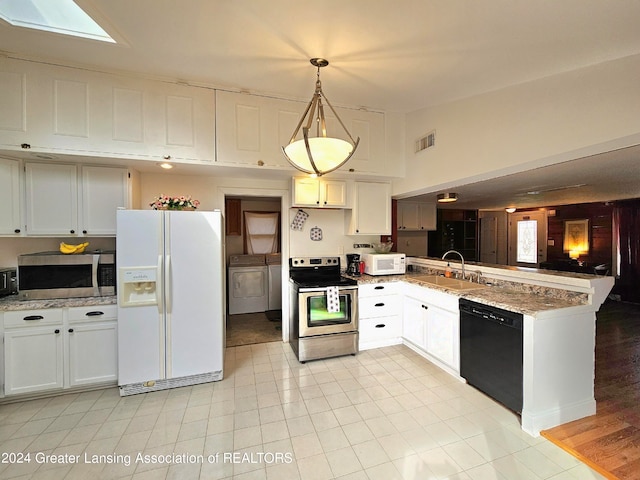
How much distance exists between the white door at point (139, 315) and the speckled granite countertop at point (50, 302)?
0.27 meters

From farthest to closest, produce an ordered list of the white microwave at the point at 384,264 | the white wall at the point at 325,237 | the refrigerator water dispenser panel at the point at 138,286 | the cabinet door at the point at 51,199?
the white wall at the point at 325,237 → the white microwave at the point at 384,264 → the cabinet door at the point at 51,199 → the refrigerator water dispenser panel at the point at 138,286

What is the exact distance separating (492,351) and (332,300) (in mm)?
1571

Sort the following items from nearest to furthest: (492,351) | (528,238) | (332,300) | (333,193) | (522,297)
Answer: (492,351), (522,297), (332,300), (333,193), (528,238)

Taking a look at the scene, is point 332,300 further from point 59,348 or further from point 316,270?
point 59,348

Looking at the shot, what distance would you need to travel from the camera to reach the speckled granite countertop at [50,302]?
234 centimetres

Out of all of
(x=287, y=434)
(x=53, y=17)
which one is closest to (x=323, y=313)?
(x=287, y=434)

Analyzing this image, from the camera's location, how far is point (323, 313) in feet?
10.5

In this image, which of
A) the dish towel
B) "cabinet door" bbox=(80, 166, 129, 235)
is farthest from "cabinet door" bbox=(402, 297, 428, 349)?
"cabinet door" bbox=(80, 166, 129, 235)

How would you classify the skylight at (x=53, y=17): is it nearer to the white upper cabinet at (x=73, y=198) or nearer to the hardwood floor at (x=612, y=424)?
the white upper cabinet at (x=73, y=198)

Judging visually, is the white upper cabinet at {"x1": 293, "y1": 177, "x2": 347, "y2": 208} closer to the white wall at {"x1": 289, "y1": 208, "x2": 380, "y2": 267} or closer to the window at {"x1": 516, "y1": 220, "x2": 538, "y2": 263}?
the white wall at {"x1": 289, "y1": 208, "x2": 380, "y2": 267}

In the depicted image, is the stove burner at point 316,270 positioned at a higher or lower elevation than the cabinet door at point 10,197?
lower

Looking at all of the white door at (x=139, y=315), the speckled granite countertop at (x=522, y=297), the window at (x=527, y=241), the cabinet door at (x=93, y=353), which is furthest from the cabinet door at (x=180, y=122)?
the window at (x=527, y=241)

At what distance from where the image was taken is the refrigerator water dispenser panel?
2.46m

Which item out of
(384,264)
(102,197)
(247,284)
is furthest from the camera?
(247,284)
